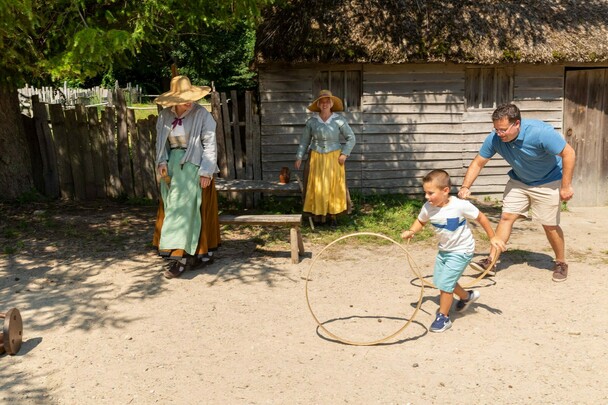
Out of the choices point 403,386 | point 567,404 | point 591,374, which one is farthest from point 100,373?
point 591,374

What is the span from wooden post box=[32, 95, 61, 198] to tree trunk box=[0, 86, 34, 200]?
0.29 metres

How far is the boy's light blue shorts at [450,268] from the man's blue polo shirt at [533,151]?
63.7 inches

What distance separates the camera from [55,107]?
10133 mm

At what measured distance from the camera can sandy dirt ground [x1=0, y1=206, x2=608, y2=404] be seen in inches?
183

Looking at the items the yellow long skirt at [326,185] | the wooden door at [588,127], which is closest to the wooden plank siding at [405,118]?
the wooden door at [588,127]

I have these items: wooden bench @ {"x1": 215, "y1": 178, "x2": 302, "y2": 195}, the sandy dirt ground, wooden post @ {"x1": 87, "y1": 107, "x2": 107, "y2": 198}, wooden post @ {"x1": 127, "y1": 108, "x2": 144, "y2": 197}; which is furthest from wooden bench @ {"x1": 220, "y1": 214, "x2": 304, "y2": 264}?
wooden post @ {"x1": 87, "y1": 107, "x2": 107, "y2": 198}

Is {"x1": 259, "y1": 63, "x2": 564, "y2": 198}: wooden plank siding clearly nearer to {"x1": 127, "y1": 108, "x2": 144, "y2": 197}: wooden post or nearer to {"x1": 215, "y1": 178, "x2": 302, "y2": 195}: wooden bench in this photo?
{"x1": 127, "y1": 108, "x2": 144, "y2": 197}: wooden post

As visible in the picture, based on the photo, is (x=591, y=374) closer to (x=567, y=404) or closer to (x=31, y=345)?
(x=567, y=404)

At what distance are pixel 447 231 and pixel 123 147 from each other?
644 cm

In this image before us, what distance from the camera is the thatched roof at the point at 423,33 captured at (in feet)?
33.1

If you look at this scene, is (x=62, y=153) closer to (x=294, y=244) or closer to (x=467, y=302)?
(x=294, y=244)

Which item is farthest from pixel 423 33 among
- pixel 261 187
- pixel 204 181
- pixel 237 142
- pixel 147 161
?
pixel 204 181

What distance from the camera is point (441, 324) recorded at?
5.56 m

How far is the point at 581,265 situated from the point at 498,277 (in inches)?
45.1
